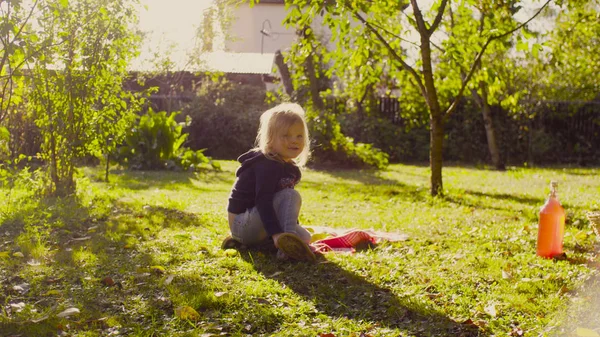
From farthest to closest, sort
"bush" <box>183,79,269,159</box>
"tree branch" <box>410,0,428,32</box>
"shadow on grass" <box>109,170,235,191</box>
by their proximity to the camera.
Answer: "bush" <box>183,79,269,159</box>
"shadow on grass" <box>109,170,235,191</box>
"tree branch" <box>410,0,428,32</box>

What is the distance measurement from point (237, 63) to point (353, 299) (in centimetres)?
1824

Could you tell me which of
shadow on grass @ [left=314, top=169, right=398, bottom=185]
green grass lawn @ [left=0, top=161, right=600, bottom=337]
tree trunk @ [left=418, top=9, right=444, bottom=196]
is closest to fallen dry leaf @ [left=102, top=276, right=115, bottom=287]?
green grass lawn @ [left=0, top=161, right=600, bottom=337]

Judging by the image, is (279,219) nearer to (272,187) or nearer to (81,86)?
(272,187)

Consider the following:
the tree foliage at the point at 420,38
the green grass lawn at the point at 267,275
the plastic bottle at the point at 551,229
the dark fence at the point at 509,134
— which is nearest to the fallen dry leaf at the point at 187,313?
the green grass lawn at the point at 267,275

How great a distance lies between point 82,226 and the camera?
19.2ft

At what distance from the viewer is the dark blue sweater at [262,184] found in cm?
472

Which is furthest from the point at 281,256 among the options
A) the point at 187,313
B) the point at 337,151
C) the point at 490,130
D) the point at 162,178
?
the point at 490,130

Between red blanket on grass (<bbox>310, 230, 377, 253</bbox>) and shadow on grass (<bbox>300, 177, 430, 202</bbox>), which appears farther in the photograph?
shadow on grass (<bbox>300, 177, 430, 202</bbox>)

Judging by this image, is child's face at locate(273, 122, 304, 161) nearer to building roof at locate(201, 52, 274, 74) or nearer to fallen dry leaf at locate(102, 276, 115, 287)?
fallen dry leaf at locate(102, 276, 115, 287)

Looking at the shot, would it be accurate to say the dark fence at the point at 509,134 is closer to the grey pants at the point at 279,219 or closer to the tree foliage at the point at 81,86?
the tree foliage at the point at 81,86

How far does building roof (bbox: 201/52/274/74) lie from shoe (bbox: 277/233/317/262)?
1181 cm

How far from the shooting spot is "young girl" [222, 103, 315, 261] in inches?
187

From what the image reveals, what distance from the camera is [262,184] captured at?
477 cm

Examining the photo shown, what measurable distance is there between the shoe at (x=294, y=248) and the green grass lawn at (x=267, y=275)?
0.07 m
